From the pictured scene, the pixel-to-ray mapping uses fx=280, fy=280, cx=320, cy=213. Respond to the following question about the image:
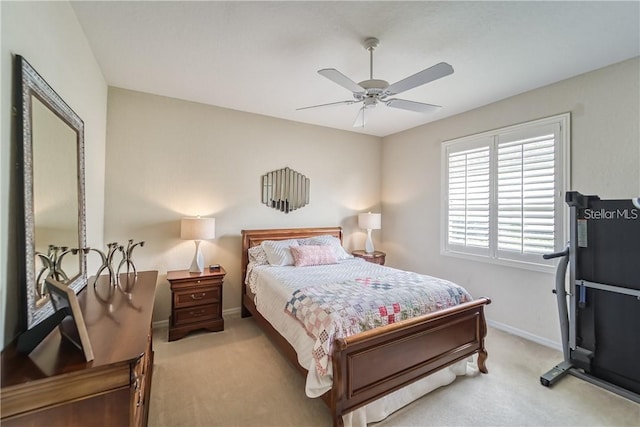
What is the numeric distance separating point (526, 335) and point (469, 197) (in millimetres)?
1789

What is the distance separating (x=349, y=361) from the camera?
5.93 feet

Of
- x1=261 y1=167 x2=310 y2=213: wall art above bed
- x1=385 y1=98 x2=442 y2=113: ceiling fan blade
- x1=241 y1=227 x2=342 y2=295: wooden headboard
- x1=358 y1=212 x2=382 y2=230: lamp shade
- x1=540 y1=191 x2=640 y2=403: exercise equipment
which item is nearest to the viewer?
x1=540 y1=191 x2=640 y2=403: exercise equipment

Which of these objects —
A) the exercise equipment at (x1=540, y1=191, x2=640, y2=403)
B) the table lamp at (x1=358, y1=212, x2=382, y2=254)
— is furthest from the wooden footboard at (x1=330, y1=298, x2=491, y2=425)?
the table lamp at (x1=358, y1=212, x2=382, y2=254)

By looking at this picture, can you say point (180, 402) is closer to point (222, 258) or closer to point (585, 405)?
point (222, 258)

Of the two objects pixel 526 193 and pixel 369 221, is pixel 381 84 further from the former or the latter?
pixel 369 221

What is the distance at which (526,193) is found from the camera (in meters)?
3.25

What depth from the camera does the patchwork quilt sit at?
1890 mm

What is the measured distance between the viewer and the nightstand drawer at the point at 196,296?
3164 mm

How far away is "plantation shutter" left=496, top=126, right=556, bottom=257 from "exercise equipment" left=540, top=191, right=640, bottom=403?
2.06 feet

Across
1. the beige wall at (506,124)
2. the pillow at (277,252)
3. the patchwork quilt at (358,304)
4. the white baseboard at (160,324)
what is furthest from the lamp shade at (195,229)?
the beige wall at (506,124)

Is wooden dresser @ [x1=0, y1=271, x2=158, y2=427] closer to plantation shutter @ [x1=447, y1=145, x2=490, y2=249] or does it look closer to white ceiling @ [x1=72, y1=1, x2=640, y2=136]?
white ceiling @ [x1=72, y1=1, x2=640, y2=136]

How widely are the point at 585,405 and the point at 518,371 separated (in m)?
0.49

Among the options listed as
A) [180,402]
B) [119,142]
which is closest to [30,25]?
[119,142]

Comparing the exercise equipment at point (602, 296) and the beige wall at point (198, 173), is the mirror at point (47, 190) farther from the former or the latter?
the exercise equipment at point (602, 296)
